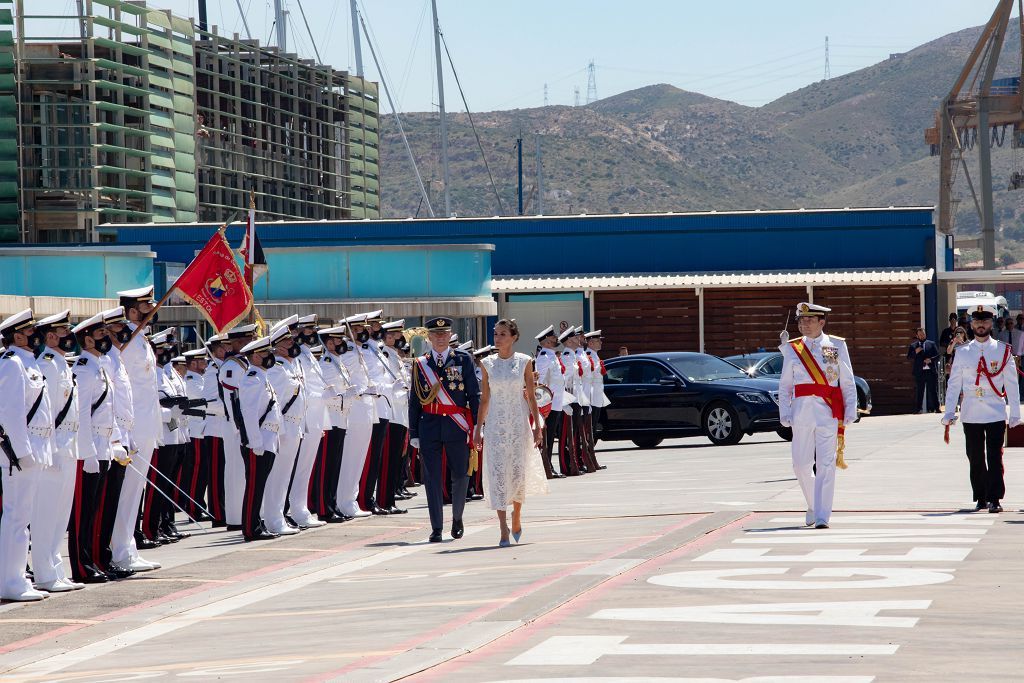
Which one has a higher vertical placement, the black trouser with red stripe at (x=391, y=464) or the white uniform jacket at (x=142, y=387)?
the white uniform jacket at (x=142, y=387)

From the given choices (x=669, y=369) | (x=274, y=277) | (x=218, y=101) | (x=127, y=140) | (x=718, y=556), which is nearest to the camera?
(x=718, y=556)

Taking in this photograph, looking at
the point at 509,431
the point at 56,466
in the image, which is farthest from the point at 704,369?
the point at 56,466

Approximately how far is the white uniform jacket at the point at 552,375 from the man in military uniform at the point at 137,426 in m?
8.70

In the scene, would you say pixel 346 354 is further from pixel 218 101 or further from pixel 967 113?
pixel 967 113

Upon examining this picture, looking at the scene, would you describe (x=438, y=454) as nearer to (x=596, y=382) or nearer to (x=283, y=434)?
(x=283, y=434)

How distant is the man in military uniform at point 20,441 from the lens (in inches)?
453

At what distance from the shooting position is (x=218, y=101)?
2586 inches

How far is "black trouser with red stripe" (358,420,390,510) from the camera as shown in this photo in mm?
17469

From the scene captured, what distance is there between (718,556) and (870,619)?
3.04 m

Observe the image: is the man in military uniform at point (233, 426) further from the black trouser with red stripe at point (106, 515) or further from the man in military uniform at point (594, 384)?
the man in military uniform at point (594, 384)

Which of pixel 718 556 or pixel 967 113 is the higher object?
pixel 967 113

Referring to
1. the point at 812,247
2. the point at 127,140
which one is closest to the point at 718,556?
the point at 812,247

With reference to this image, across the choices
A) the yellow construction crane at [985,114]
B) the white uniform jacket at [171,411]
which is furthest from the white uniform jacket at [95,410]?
the yellow construction crane at [985,114]

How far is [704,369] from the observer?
28.4 meters
